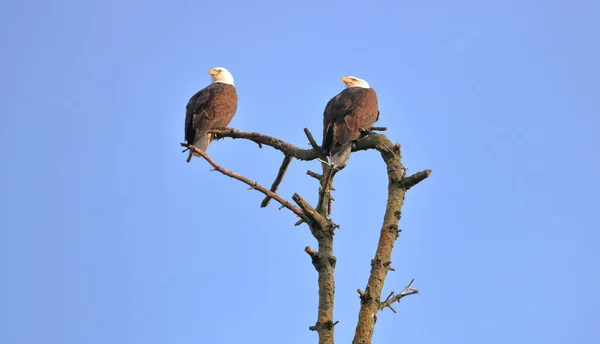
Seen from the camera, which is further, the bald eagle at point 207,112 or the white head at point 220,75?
the white head at point 220,75

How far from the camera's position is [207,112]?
10.8 m

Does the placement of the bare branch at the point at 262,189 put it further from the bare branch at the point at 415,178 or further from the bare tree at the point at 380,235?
the bare branch at the point at 415,178

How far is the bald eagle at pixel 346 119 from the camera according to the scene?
7844 mm

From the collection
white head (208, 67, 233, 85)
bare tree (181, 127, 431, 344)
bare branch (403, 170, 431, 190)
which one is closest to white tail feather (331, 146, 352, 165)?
bare tree (181, 127, 431, 344)

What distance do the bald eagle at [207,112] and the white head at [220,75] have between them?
4.14 ft

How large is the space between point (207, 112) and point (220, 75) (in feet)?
8.13

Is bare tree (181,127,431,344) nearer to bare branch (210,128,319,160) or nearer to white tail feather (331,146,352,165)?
bare branch (210,128,319,160)

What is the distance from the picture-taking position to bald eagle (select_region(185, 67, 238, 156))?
10.6m

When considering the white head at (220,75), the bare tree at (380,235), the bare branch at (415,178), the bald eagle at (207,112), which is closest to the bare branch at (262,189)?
the bare tree at (380,235)

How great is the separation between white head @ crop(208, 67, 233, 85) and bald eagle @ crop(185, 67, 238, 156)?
1.26 meters

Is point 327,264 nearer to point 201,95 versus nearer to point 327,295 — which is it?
point 327,295

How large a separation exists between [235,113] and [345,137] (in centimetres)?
360

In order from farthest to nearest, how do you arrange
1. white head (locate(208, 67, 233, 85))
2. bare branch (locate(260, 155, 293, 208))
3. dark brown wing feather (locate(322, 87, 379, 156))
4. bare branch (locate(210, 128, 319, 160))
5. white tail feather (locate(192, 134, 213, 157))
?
1. white head (locate(208, 67, 233, 85))
2. white tail feather (locate(192, 134, 213, 157))
3. dark brown wing feather (locate(322, 87, 379, 156))
4. bare branch (locate(260, 155, 293, 208))
5. bare branch (locate(210, 128, 319, 160))

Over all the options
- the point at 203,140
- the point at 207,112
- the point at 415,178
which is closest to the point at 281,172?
the point at 415,178
